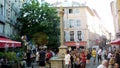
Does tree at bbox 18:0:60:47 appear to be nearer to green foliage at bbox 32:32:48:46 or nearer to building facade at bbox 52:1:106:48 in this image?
green foliage at bbox 32:32:48:46

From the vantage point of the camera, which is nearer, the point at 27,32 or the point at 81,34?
the point at 27,32

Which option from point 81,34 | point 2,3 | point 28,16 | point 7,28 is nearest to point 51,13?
point 28,16

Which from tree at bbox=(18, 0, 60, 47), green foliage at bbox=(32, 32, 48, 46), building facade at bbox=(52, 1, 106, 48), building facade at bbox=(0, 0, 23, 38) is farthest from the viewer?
building facade at bbox=(52, 1, 106, 48)

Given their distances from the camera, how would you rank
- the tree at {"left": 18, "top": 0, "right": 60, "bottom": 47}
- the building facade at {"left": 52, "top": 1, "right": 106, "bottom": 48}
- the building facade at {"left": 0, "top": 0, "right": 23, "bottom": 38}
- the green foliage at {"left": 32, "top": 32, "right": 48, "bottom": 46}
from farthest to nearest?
the building facade at {"left": 52, "top": 1, "right": 106, "bottom": 48} < the tree at {"left": 18, "top": 0, "right": 60, "bottom": 47} < the green foliage at {"left": 32, "top": 32, "right": 48, "bottom": 46} < the building facade at {"left": 0, "top": 0, "right": 23, "bottom": 38}

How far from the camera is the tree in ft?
165

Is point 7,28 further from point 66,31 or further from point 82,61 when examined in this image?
point 66,31

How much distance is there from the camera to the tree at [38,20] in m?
50.2

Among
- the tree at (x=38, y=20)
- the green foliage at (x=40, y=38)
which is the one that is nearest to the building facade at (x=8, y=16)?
the tree at (x=38, y=20)

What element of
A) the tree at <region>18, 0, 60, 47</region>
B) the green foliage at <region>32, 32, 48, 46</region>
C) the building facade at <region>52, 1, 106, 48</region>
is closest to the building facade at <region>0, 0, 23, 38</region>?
the tree at <region>18, 0, 60, 47</region>

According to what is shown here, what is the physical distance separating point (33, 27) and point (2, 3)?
13.5 m

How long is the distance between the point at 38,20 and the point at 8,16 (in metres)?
9.77

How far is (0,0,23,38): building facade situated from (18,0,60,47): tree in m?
1.22

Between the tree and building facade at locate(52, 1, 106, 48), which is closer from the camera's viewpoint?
the tree

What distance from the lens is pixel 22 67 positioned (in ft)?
77.7
